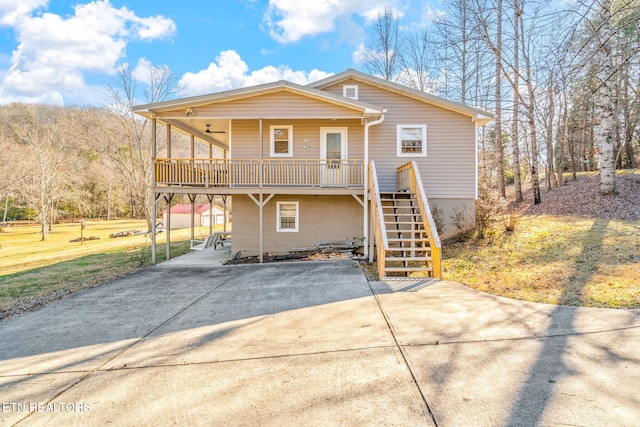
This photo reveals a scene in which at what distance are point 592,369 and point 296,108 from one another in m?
9.29

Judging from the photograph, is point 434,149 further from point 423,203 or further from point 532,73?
point 532,73

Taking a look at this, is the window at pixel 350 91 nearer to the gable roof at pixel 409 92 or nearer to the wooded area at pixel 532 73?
the gable roof at pixel 409 92

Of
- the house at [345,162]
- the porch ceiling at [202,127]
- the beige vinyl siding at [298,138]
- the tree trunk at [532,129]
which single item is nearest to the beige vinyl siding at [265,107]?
the porch ceiling at [202,127]

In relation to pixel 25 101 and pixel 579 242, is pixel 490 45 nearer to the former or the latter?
pixel 579 242

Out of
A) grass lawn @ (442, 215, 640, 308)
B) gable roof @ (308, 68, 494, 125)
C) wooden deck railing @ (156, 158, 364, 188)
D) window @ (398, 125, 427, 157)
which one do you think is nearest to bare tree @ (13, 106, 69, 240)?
wooden deck railing @ (156, 158, 364, 188)

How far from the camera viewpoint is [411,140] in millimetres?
11727

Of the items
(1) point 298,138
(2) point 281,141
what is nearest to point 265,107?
(2) point 281,141

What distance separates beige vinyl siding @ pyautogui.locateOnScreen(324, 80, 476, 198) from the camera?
1152cm

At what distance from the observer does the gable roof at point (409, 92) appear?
1112cm

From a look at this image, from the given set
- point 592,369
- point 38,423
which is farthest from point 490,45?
point 38,423

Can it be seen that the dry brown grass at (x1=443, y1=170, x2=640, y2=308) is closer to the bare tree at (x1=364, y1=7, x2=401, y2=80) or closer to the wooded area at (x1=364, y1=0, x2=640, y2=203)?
the wooded area at (x1=364, y1=0, x2=640, y2=203)

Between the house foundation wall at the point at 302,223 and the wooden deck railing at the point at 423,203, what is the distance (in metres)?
1.87

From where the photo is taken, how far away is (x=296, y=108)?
407 inches

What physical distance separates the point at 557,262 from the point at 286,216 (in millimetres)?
8042
